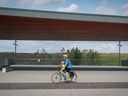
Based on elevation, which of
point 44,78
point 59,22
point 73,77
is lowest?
point 44,78

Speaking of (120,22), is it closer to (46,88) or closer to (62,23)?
(62,23)

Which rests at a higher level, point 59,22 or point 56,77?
point 59,22

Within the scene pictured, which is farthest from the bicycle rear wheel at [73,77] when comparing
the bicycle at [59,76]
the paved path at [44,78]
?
the paved path at [44,78]

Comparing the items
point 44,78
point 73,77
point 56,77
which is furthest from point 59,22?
point 56,77

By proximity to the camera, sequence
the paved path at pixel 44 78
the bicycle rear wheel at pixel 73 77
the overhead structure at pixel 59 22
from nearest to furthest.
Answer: the bicycle rear wheel at pixel 73 77
the paved path at pixel 44 78
the overhead structure at pixel 59 22

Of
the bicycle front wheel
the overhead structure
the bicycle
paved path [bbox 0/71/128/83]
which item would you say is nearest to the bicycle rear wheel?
the bicycle

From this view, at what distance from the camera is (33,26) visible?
30.5m

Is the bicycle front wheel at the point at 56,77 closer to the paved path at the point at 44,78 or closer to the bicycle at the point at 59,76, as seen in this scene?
the bicycle at the point at 59,76

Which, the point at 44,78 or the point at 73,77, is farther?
the point at 44,78

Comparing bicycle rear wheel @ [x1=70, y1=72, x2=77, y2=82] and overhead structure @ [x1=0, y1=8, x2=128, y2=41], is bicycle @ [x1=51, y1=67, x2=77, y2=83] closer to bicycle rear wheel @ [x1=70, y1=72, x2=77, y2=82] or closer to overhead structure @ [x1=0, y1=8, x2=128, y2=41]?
bicycle rear wheel @ [x1=70, y1=72, x2=77, y2=82]

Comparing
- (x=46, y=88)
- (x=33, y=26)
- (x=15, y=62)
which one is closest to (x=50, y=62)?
(x=15, y=62)

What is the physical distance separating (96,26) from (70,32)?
4.85 metres

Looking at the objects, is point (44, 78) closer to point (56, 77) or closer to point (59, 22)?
point (56, 77)

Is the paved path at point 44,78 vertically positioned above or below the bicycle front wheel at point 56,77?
below
